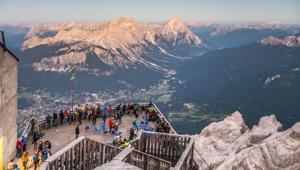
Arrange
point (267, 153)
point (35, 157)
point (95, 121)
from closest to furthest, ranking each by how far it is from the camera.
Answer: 1. point (35, 157)
2. point (95, 121)
3. point (267, 153)

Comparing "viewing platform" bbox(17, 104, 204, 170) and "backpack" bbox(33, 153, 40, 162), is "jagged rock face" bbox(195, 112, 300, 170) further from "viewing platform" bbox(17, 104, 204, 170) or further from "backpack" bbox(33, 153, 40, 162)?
"backpack" bbox(33, 153, 40, 162)

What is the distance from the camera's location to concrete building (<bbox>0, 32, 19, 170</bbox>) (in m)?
32.8

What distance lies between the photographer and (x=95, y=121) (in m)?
44.1

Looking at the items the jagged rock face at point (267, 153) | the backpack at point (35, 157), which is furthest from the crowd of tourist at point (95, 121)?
the jagged rock face at point (267, 153)

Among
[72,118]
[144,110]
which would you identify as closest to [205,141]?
[144,110]

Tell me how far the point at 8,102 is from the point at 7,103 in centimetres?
35

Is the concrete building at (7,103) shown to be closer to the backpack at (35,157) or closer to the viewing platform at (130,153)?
the viewing platform at (130,153)

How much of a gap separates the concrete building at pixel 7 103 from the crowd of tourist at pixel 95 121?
107 centimetres

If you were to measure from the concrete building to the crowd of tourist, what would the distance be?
107 cm

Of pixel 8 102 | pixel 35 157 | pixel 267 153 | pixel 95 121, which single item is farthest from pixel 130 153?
pixel 267 153

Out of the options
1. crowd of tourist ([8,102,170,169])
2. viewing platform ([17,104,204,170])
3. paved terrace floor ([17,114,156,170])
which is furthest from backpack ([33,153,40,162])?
paved terrace floor ([17,114,156,170])

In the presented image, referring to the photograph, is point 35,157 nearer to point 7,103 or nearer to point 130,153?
point 7,103

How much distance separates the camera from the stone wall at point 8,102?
108ft

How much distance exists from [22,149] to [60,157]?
57.8 ft
